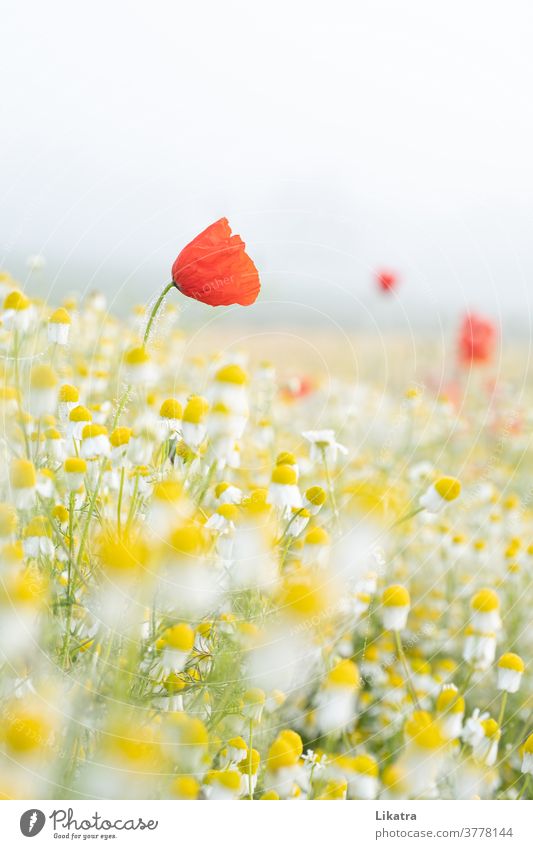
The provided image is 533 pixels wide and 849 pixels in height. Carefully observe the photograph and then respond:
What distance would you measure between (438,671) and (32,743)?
0.56 m

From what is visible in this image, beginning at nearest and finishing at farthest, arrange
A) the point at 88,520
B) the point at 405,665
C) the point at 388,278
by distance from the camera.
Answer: the point at 88,520
the point at 405,665
the point at 388,278

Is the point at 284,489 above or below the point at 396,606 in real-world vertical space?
above

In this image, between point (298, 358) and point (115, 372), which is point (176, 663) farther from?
point (298, 358)

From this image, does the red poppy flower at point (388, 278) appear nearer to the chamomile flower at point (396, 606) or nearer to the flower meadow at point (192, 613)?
the flower meadow at point (192, 613)

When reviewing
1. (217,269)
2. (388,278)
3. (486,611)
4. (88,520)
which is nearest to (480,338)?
(388,278)

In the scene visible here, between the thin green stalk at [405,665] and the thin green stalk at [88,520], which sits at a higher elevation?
the thin green stalk at [88,520]

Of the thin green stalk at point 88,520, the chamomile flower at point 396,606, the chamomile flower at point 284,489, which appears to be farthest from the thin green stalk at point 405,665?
the thin green stalk at point 88,520

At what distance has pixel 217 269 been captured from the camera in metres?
0.60

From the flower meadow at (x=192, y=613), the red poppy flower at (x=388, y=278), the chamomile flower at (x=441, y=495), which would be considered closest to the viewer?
the flower meadow at (x=192, y=613)

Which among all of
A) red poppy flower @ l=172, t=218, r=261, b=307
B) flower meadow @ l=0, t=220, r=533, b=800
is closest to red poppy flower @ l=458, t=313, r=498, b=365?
flower meadow @ l=0, t=220, r=533, b=800

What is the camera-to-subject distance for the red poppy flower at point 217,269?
23.7 inches

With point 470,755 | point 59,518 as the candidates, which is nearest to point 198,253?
point 59,518

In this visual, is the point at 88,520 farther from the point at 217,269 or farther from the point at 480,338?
the point at 480,338

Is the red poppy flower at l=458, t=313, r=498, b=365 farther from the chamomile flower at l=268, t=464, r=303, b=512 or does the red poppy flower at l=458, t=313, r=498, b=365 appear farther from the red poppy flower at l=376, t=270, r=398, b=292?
the chamomile flower at l=268, t=464, r=303, b=512
